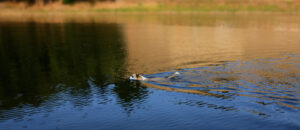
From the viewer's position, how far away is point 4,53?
26.0 meters

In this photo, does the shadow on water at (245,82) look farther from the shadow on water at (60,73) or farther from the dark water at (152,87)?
the shadow on water at (60,73)

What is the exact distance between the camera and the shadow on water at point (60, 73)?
1434 cm

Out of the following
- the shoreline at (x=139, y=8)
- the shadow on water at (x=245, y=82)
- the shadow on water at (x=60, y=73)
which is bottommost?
the shadow on water at (x=245, y=82)

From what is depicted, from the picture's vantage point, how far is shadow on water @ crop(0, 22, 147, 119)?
564 inches

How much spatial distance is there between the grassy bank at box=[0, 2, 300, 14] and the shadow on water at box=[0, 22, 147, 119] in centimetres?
4203

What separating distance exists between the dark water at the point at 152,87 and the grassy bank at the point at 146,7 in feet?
140

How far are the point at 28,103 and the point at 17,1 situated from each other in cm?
7482

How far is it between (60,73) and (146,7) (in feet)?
185

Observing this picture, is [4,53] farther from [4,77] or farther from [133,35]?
[133,35]

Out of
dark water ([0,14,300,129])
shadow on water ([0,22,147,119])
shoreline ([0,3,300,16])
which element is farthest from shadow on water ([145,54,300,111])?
shoreline ([0,3,300,16])

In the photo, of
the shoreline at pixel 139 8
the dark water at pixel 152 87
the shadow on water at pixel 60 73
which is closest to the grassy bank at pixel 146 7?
the shoreline at pixel 139 8

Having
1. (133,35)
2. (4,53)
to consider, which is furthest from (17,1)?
(4,53)

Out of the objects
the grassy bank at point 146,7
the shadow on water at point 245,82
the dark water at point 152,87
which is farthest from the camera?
the grassy bank at point 146,7

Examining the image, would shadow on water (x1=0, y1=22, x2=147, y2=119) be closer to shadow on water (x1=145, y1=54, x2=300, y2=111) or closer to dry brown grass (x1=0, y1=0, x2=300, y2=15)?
shadow on water (x1=145, y1=54, x2=300, y2=111)
